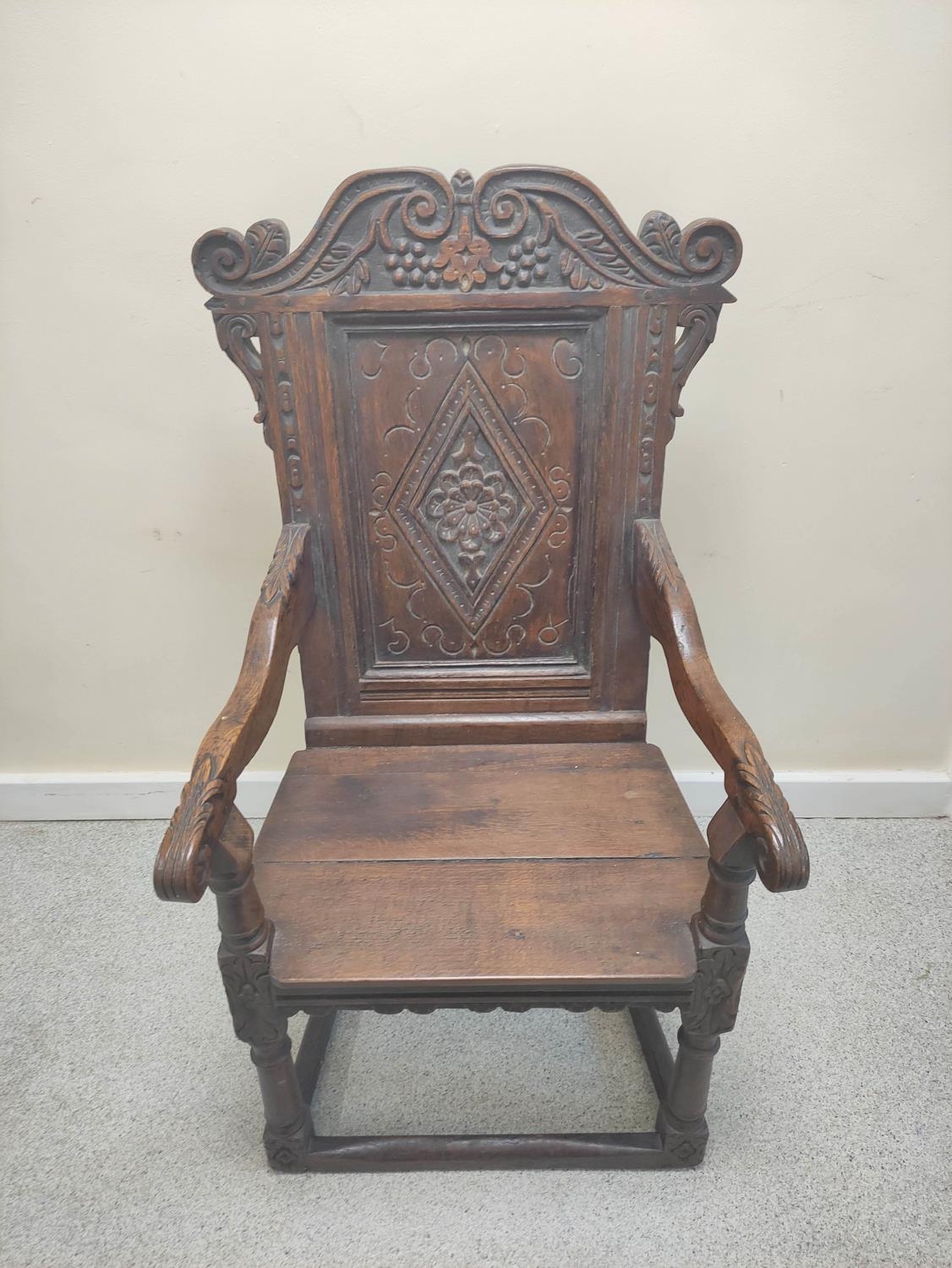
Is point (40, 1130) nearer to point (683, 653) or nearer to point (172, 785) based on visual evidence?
point (172, 785)

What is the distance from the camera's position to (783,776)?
6.82ft

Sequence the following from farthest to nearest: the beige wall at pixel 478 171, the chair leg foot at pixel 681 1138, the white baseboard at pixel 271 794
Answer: the white baseboard at pixel 271 794 < the beige wall at pixel 478 171 < the chair leg foot at pixel 681 1138

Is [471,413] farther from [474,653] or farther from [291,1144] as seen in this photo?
[291,1144]

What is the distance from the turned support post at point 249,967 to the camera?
945mm

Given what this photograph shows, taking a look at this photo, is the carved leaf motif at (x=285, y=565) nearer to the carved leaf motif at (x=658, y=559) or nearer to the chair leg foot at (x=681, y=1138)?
the carved leaf motif at (x=658, y=559)

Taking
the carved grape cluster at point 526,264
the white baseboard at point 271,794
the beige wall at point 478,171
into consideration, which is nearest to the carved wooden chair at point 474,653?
the carved grape cluster at point 526,264

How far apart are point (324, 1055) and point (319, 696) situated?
70cm

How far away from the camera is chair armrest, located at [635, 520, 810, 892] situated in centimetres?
85

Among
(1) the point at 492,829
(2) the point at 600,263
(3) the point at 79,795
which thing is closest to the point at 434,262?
(2) the point at 600,263

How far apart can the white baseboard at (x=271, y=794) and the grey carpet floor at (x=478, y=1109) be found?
10.1 inches

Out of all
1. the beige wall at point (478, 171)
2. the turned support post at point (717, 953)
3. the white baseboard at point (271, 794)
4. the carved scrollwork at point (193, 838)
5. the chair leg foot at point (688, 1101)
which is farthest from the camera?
the white baseboard at point (271, 794)

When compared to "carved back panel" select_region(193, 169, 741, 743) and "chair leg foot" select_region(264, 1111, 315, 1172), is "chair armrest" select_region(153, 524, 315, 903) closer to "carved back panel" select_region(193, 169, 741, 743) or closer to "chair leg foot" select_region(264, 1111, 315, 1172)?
"carved back panel" select_region(193, 169, 741, 743)

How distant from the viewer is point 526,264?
1.16 m

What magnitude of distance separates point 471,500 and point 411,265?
1.20 feet
